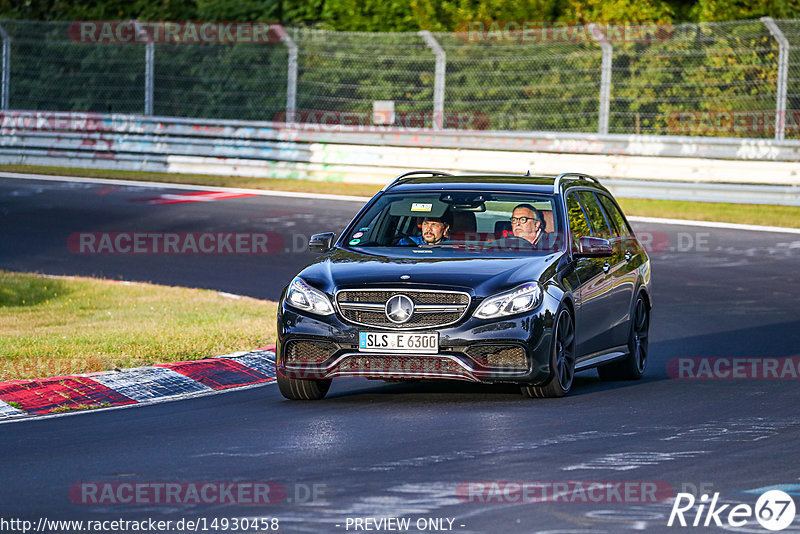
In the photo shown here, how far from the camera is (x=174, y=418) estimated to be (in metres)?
9.79

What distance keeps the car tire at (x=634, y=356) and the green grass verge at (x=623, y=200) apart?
11.0 meters

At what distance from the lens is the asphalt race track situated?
271 inches

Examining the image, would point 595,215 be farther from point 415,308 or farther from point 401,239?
point 415,308

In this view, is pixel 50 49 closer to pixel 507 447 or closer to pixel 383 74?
pixel 383 74

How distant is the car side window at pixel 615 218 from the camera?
499 inches

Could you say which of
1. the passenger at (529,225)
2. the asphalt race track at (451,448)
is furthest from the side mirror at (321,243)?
the passenger at (529,225)

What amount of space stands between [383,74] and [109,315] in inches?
525

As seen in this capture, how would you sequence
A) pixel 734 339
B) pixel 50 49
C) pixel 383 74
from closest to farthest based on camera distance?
1. pixel 734 339
2. pixel 383 74
3. pixel 50 49

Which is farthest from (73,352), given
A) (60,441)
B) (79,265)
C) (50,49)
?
(50,49)

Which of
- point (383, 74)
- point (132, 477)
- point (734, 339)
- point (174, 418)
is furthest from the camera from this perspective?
point (383, 74)

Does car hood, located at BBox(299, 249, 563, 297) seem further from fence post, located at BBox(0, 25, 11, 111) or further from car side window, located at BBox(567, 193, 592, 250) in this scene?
fence post, located at BBox(0, 25, 11, 111)

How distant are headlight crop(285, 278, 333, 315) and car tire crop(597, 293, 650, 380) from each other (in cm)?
270

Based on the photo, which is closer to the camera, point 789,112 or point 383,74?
point 789,112

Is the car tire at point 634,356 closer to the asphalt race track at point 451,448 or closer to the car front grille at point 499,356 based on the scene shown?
the asphalt race track at point 451,448
